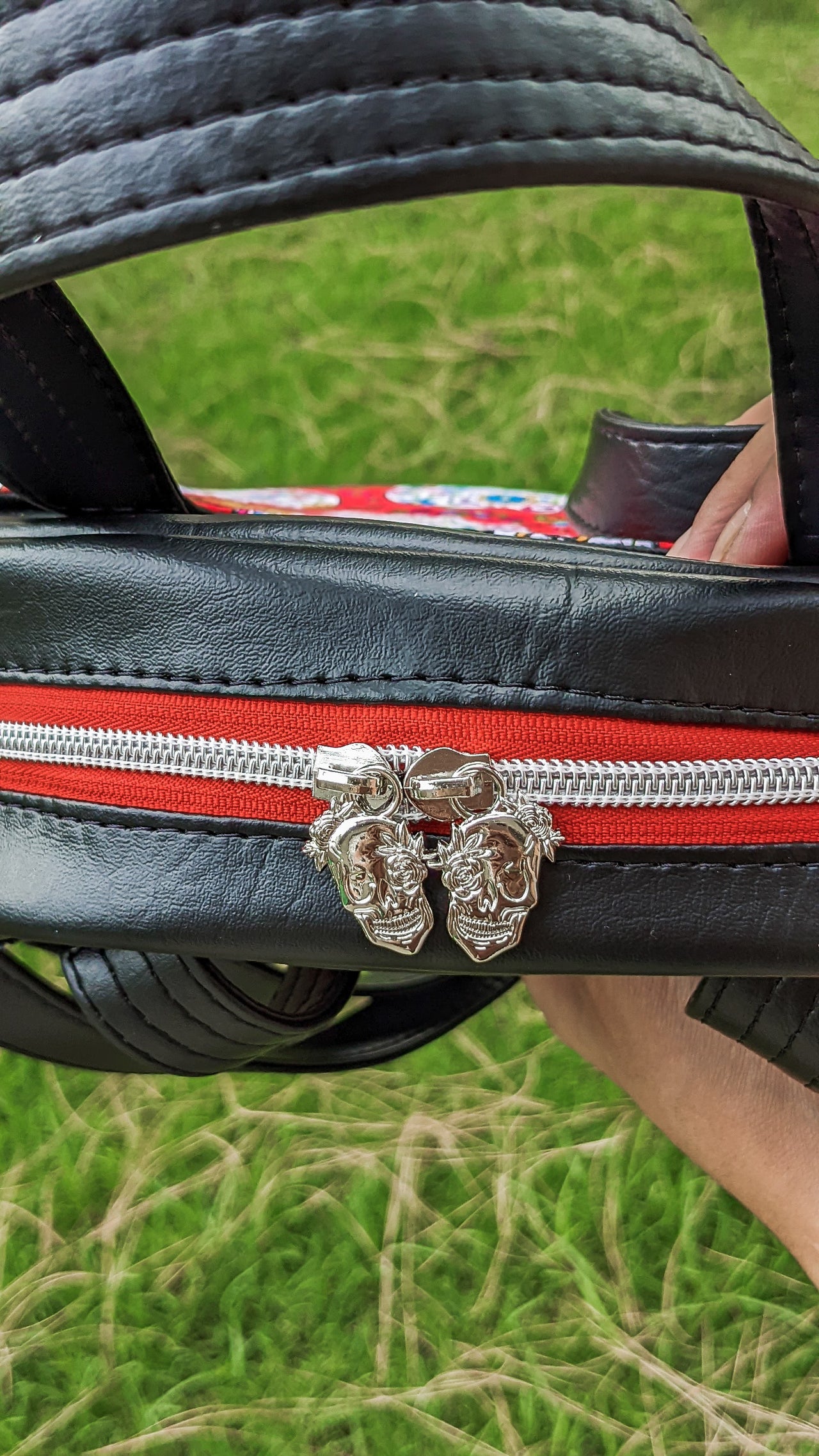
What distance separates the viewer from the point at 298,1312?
30.0 inches

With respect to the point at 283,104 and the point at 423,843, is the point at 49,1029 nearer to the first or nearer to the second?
the point at 423,843

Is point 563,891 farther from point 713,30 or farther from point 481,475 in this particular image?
point 713,30

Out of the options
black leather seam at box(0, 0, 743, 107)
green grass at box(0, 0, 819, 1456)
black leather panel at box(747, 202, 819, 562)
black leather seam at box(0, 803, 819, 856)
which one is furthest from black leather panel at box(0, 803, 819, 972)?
green grass at box(0, 0, 819, 1456)

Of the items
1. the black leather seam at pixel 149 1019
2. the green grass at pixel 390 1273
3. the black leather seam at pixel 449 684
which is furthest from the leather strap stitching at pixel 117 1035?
the green grass at pixel 390 1273

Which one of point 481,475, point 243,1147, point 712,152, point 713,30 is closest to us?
point 712,152

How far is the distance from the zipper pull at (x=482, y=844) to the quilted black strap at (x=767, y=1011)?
0.35 feet

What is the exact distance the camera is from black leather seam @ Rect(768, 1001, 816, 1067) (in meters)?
0.43

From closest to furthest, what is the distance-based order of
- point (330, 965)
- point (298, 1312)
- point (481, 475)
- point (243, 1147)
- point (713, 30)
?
1. point (330, 965)
2. point (298, 1312)
3. point (243, 1147)
4. point (481, 475)
5. point (713, 30)

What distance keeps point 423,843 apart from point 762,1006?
165mm

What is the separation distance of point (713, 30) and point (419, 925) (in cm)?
194

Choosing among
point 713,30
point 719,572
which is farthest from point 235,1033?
point 713,30

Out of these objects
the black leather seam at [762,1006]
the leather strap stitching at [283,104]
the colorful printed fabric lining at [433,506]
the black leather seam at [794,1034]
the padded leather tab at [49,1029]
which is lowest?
the black leather seam at [794,1034]

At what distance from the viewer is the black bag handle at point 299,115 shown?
25 cm

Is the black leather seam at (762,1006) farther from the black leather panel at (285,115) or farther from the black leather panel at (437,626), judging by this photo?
the black leather panel at (285,115)
